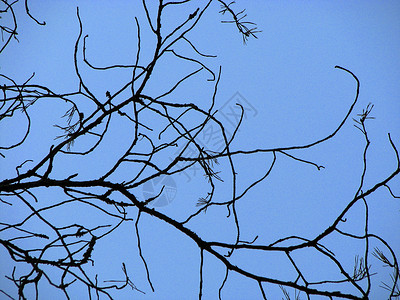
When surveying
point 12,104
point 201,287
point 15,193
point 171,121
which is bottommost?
point 201,287

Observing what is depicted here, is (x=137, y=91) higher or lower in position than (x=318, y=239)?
higher

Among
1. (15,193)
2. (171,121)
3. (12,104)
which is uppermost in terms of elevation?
(12,104)

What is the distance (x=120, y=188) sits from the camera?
0.71m

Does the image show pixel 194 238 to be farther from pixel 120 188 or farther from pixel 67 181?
pixel 67 181

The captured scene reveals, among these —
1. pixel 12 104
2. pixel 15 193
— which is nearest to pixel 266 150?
pixel 15 193

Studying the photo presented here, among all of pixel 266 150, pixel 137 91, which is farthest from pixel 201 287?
pixel 137 91

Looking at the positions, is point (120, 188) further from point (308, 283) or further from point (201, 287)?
point (308, 283)

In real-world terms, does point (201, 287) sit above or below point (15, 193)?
below

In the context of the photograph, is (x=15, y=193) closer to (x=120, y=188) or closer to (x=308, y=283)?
(x=120, y=188)

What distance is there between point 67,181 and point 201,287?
1.14 feet

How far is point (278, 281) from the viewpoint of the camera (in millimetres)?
641

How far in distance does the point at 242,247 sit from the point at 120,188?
28 centimetres

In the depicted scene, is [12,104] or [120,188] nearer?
[120,188]

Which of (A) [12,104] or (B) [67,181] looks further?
(A) [12,104]
